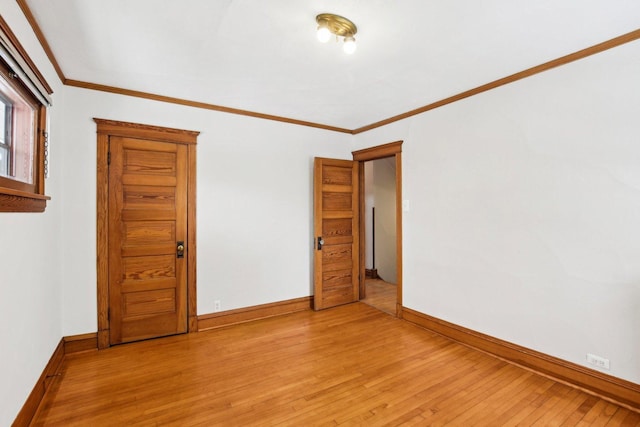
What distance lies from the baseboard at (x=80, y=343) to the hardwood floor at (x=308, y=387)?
7 centimetres

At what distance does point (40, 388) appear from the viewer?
209cm

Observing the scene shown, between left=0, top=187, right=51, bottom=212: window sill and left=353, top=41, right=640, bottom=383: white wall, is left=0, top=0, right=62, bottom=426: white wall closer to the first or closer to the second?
left=0, top=187, right=51, bottom=212: window sill

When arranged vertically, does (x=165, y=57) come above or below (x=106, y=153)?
above

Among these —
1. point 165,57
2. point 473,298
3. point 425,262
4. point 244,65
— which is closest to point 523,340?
point 473,298

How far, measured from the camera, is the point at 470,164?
3043 millimetres

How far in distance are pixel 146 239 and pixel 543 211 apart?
12.5 feet

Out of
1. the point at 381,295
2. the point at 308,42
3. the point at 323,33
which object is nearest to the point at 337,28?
the point at 323,33

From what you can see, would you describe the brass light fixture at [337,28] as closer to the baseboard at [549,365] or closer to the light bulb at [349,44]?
the light bulb at [349,44]

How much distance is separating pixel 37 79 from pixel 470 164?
362cm

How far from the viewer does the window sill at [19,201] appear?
149cm

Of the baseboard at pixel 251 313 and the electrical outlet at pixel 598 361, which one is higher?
the electrical outlet at pixel 598 361

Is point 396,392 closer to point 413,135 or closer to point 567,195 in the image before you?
point 567,195

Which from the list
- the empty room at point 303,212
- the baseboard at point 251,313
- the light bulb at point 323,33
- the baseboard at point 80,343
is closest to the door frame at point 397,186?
the empty room at point 303,212

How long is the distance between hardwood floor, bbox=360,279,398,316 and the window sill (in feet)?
12.2
